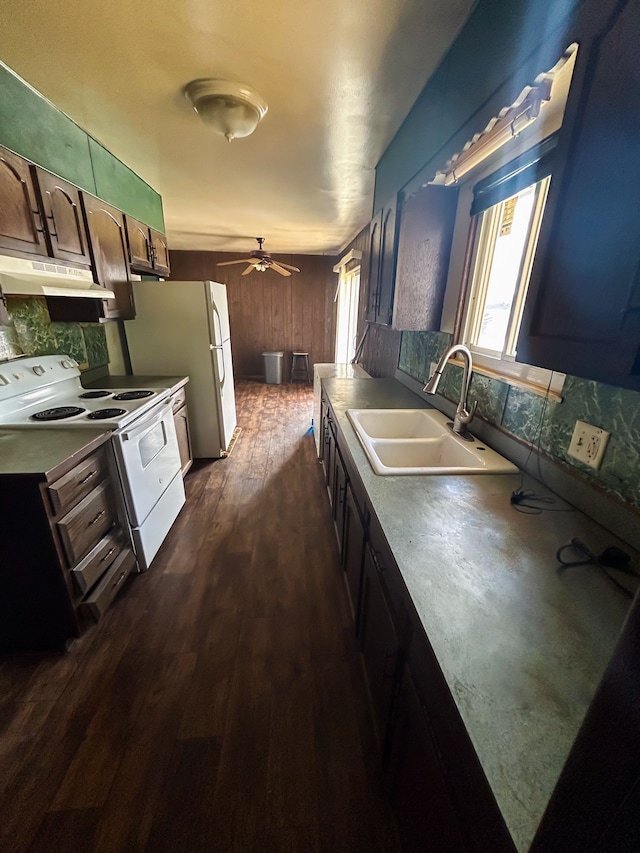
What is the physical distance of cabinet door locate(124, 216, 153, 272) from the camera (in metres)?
2.72

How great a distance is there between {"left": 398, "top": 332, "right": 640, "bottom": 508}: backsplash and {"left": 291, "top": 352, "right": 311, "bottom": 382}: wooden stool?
523cm

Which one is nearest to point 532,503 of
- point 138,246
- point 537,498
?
point 537,498

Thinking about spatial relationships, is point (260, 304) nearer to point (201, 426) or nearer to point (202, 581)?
point (201, 426)

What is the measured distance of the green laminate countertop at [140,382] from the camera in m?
2.67

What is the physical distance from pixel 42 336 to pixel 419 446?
2.40 m

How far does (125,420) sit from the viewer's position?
1846 millimetres

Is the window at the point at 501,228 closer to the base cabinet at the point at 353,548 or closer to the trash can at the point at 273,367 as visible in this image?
the base cabinet at the point at 353,548

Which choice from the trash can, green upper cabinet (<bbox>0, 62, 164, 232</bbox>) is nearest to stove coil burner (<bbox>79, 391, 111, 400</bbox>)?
green upper cabinet (<bbox>0, 62, 164, 232</bbox>)

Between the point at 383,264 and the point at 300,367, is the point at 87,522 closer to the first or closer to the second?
the point at 383,264

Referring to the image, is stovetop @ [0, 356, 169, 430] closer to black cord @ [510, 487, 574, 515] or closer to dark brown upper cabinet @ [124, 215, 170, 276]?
dark brown upper cabinet @ [124, 215, 170, 276]

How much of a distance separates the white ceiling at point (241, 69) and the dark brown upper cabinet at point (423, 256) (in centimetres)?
46

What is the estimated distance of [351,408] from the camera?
2049 mm

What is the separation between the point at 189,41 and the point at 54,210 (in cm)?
112

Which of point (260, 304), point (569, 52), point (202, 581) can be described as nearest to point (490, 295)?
point (569, 52)
